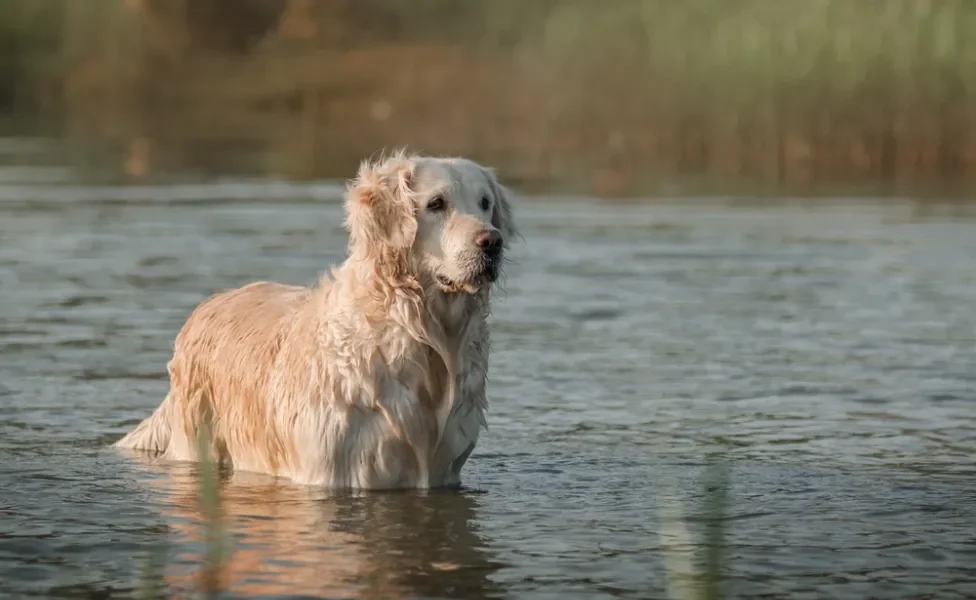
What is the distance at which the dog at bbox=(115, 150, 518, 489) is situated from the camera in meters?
8.16

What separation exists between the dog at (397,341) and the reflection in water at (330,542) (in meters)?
0.19

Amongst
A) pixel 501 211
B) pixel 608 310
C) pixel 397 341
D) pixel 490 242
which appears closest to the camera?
pixel 490 242

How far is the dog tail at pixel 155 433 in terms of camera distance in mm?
9711

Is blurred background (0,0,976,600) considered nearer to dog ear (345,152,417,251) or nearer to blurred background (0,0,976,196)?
blurred background (0,0,976,196)

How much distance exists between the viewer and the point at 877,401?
Answer: 11.2 m

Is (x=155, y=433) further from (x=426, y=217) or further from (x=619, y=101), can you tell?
(x=619, y=101)

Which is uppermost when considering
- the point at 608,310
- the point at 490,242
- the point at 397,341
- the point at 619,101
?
the point at 619,101

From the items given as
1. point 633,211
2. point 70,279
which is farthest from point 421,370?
point 633,211

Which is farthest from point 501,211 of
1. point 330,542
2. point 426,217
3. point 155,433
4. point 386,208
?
point 155,433

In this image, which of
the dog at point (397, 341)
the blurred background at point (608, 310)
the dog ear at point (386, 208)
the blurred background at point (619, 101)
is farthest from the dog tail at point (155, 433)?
the blurred background at point (619, 101)

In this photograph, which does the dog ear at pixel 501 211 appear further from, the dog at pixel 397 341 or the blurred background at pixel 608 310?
the blurred background at pixel 608 310

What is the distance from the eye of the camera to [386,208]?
27.0ft

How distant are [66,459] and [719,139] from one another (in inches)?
651

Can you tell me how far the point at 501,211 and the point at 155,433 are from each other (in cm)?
246
